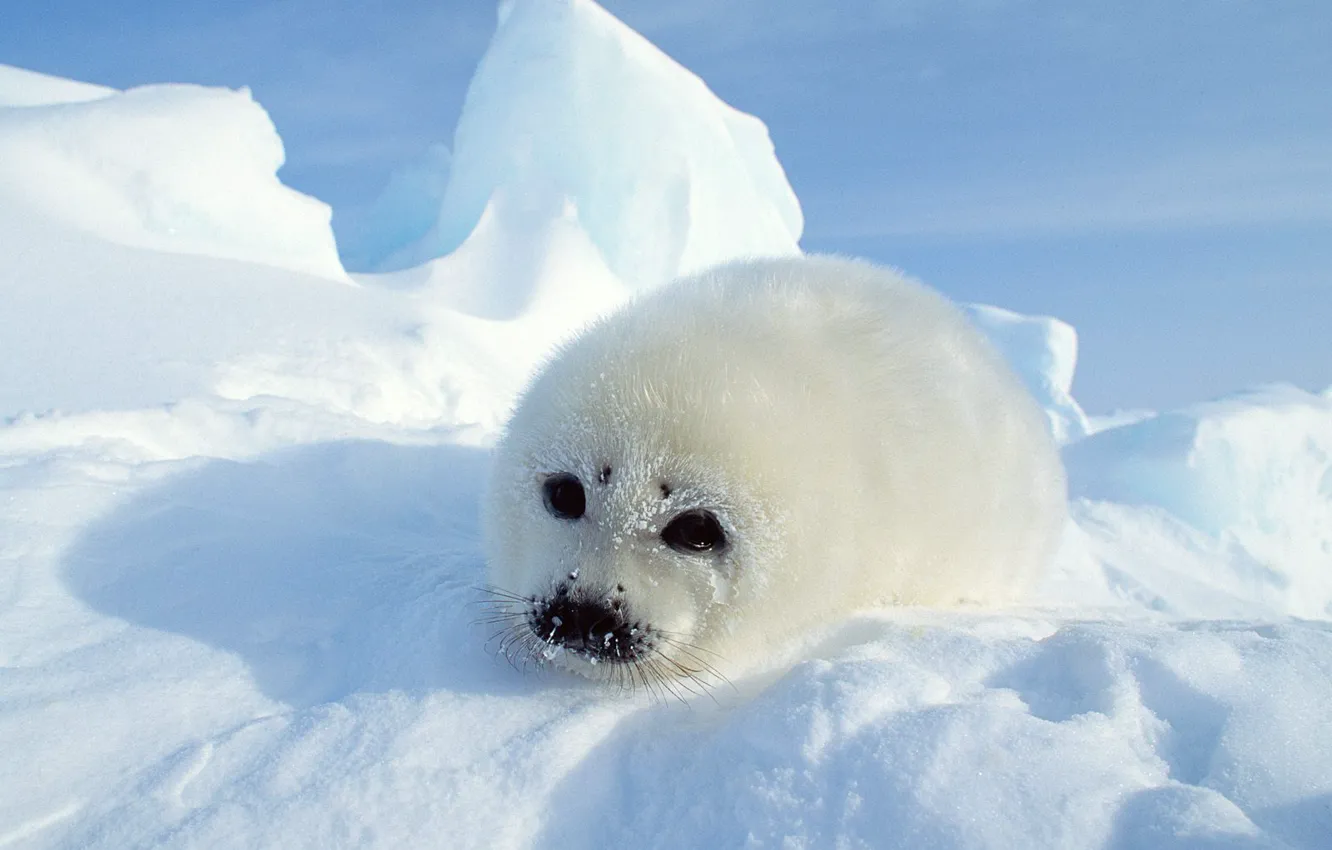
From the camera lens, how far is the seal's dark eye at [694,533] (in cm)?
201

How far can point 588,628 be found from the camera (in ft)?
6.12

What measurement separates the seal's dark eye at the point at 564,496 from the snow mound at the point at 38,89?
347 inches

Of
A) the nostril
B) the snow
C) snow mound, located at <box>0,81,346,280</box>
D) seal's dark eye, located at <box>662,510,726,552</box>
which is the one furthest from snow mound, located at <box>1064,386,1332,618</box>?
snow mound, located at <box>0,81,346,280</box>

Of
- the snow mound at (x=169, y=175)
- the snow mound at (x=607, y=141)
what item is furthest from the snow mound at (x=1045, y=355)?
the snow mound at (x=169, y=175)

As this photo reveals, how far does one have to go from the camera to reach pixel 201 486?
103 inches

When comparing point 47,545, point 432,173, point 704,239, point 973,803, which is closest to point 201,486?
point 47,545

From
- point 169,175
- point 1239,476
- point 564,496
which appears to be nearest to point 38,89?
A: point 169,175

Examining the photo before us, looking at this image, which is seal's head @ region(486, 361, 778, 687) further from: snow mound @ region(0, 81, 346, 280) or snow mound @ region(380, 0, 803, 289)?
snow mound @ region(380, 0, 803, 289)

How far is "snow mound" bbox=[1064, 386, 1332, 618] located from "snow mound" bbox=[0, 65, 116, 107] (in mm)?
9887

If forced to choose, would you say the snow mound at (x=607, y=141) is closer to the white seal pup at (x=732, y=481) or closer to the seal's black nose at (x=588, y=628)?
the white seal pup at (x=732, y=481)

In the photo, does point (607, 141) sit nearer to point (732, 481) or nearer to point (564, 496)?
point (564, 496)

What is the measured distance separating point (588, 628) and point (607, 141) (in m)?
10.6

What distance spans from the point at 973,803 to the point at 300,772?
1049 millimetres

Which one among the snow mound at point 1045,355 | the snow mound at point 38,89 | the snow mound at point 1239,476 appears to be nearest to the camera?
the snow mound at point 1239,476
